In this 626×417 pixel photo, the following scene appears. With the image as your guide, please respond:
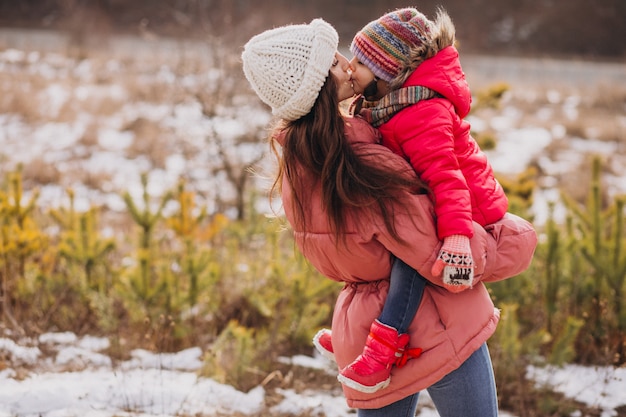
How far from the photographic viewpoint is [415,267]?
182cm

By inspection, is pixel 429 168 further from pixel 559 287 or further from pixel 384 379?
pixel 559 287

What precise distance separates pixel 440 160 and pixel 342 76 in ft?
1.19

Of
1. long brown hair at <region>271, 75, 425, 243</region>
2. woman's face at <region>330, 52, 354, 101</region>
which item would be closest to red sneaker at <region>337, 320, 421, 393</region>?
long brown hair at <region>271, 75, 425, 243</region>

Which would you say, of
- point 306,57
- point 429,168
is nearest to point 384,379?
point 429,168

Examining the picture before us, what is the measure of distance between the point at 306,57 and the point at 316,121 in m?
0.18

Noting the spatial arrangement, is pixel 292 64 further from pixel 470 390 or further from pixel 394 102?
pixel 470 390

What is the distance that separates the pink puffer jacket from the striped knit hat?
16 centimetres

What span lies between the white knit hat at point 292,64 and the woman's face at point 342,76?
3 cm

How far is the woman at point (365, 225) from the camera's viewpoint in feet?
5.96

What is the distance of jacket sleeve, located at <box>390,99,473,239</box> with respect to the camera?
1779 millimetres

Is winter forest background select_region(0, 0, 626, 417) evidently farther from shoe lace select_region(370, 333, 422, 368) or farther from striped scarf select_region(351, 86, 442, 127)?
shoe lace select_region(370, 333, 422, 368)

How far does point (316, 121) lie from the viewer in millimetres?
1863

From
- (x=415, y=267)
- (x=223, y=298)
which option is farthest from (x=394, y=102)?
(x=223, y=298)

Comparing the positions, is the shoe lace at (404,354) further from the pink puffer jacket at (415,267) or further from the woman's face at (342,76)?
the woman's face at (342,76)
